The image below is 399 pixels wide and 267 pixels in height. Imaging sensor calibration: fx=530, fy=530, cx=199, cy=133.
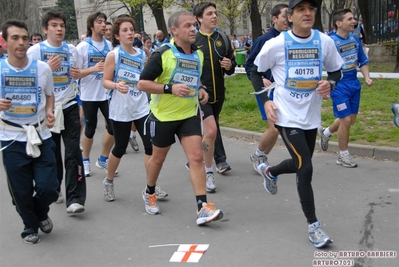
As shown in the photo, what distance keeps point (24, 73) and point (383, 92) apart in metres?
8.96

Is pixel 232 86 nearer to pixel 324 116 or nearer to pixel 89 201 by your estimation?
pixel 324 116

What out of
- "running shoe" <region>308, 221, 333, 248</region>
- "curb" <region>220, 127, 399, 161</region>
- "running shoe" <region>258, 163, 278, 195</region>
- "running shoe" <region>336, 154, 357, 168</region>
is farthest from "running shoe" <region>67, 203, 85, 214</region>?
"curb" <region>220, 127, 399, 161</region>

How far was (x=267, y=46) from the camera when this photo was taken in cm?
464

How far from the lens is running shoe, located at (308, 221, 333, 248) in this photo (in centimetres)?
432

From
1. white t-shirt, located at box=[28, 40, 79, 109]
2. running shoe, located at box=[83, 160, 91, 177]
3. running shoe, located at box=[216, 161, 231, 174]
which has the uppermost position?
white t-shirt, located at box=[28, 40, 79, 109]

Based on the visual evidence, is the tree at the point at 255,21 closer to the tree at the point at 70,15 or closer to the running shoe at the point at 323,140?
the running shoe at the point at 323,140

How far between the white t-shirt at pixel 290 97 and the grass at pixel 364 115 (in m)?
3.38

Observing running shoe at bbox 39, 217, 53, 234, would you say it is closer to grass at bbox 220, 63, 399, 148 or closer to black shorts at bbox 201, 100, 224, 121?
black shorts at bbox 201, 100, 224, 121

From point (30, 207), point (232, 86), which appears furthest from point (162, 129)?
point (232, 86)

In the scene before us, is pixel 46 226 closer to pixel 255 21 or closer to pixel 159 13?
pixel 255 21

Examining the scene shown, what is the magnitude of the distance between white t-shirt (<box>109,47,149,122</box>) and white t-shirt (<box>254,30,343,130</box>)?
1.85m

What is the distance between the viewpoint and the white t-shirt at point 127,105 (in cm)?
597

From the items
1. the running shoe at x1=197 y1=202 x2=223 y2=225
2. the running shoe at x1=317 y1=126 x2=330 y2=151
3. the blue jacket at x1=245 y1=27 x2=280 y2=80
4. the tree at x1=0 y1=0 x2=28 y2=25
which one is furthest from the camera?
the tree at x1=0 y1=0 x2=28 y2=25

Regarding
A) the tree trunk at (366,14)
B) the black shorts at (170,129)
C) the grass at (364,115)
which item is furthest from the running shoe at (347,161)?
the tree trunk at (366,14)
